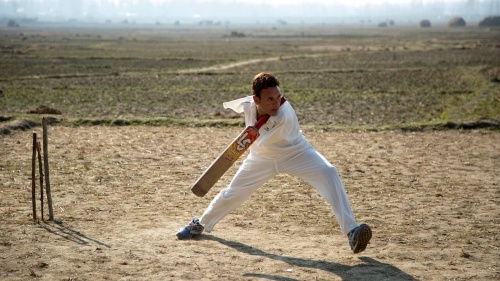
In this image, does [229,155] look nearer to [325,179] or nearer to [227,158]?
[227,158]

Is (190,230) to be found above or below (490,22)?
below

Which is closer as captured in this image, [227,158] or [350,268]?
[350,268]

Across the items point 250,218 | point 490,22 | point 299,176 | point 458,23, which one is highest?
point 490,22

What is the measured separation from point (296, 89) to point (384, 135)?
1118 centimetres

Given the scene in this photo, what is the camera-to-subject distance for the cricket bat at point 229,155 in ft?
20.0

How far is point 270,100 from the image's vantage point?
6027 mm

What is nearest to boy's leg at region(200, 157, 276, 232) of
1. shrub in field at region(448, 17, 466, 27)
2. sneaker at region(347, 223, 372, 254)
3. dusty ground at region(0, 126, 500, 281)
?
dusty ground at region(0, 126, 500, 281)

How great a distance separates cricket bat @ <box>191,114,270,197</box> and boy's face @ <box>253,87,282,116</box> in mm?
105

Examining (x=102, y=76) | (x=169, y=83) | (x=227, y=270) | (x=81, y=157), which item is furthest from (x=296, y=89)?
(x=227, y=270)

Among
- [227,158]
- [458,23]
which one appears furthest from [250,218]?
[458,23]

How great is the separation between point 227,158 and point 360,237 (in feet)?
4.68

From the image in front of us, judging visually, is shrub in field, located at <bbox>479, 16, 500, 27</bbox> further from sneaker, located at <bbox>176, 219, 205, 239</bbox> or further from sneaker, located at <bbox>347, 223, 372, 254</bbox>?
sneaker, located at <bbox>347, 223, 372, 254</bbox>

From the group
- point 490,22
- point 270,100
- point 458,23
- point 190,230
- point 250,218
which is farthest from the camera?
point 458,23

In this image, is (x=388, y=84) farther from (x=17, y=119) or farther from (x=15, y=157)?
(x=15, y=157)
